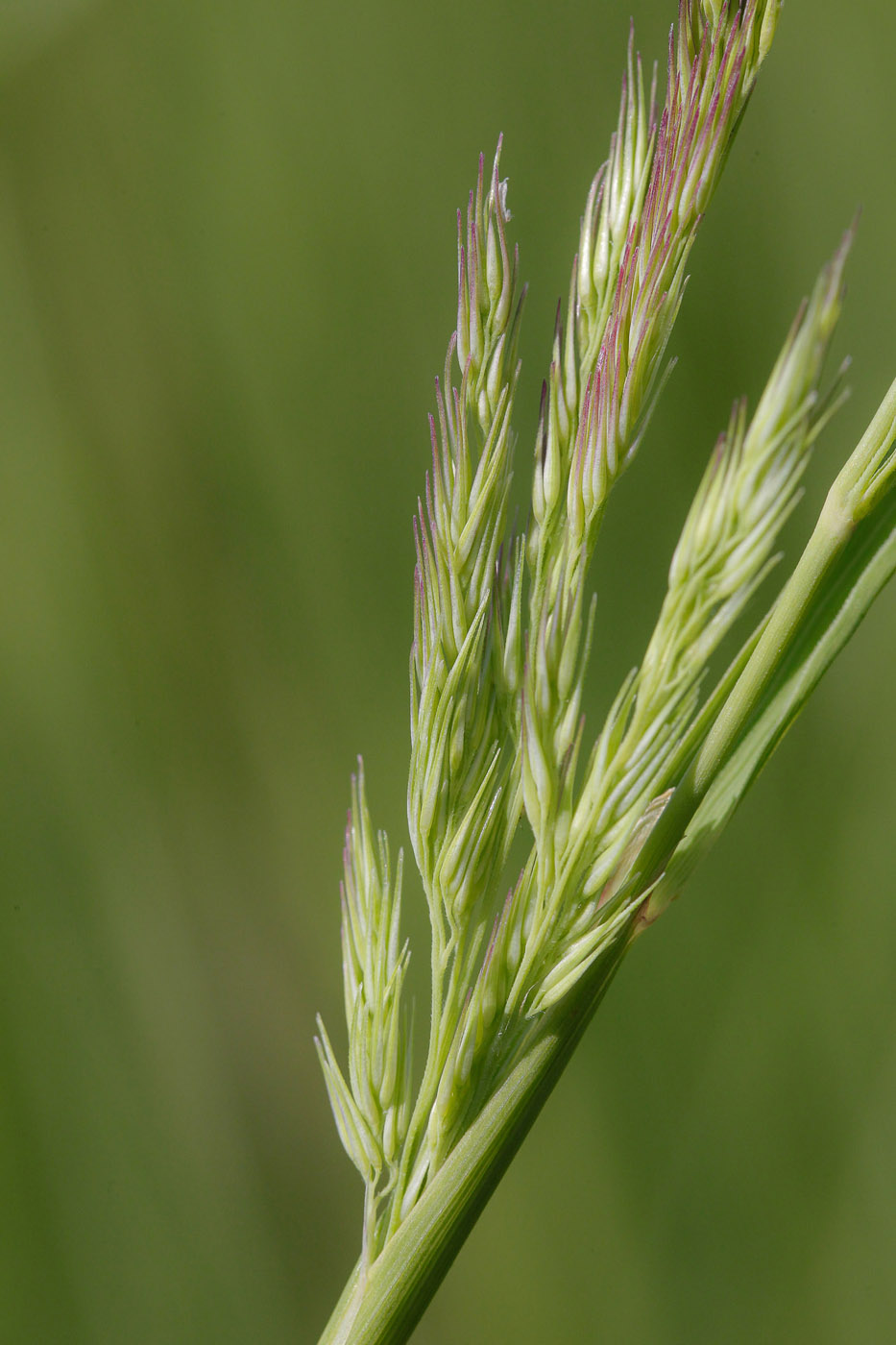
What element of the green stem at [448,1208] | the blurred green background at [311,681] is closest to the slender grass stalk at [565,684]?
the green stem at [448,1208]

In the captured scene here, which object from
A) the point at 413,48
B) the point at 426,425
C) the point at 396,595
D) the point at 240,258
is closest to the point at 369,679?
the point at 396,595

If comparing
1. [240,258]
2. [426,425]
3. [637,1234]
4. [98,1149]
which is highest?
[240,258]

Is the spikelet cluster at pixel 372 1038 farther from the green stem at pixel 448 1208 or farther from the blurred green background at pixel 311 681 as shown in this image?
the blurred green background at pixel 311 681

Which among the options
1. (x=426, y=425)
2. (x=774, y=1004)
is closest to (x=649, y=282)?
(x=426, y=425)

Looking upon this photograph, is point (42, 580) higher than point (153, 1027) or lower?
higher

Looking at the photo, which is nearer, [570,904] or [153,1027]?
[570,904]

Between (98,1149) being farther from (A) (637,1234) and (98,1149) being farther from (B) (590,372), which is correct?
(B) (590,372)
